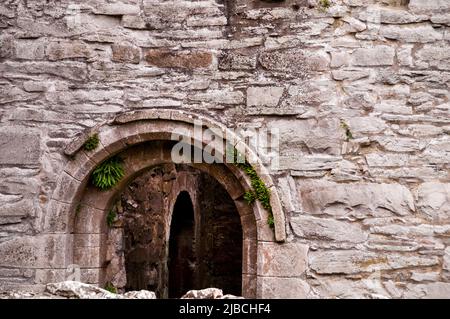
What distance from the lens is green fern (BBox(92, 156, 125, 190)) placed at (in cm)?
477

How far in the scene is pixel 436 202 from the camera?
4.37 meters

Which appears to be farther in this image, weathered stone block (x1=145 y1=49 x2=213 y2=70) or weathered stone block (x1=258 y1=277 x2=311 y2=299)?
weathered stone block (x1=145 y1=49 x2=213 y2=70)

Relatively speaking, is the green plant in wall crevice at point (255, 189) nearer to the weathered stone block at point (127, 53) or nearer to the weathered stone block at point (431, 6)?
the weathered stone block at point (127, 53)

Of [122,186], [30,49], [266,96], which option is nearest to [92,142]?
[122,186]

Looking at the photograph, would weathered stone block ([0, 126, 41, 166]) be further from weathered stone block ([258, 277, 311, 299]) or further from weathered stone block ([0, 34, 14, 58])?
weathered stone block ([258, 277, 311, 299])

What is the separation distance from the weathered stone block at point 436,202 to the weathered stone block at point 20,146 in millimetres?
3121

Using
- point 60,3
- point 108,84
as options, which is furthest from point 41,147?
point 60,3

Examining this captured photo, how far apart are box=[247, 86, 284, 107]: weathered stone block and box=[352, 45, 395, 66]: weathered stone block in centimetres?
65

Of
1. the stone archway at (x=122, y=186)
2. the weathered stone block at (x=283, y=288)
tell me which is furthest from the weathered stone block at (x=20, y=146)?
the weathered stone block at (x=283, y=288)

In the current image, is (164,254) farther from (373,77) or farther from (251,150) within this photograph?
(373,77)

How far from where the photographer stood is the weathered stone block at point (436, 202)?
14.3ft

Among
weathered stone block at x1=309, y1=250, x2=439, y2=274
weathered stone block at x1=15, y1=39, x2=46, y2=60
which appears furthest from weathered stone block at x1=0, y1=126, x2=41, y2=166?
weathered stone block at x1=309, y1=250, x2=439, y2=274

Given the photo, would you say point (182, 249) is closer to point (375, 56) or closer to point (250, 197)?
point (250, 197)

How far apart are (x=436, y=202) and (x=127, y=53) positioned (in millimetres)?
2750
